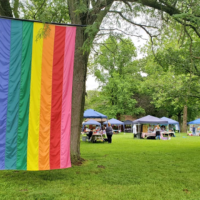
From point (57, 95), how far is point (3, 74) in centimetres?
140

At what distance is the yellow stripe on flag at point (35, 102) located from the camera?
5.16m

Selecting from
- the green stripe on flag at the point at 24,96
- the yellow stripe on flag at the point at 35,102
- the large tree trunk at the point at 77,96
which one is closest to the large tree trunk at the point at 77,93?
the large tree trunk at the point at 77,96

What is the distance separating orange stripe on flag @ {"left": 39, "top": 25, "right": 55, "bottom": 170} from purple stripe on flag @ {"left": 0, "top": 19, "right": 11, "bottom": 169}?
2.80ft

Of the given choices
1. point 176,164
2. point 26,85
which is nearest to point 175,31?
point 176,164

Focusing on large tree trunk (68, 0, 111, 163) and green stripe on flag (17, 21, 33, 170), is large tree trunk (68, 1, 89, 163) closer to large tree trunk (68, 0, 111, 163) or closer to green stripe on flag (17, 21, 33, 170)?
large tree trunk (68, 0, 111, 163)

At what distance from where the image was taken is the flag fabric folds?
5.10m

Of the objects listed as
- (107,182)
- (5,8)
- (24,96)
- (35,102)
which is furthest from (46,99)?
(5,8)

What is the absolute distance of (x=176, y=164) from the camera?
773cm

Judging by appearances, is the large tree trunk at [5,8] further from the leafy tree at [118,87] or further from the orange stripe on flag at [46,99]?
the leafy tree at [118,87]

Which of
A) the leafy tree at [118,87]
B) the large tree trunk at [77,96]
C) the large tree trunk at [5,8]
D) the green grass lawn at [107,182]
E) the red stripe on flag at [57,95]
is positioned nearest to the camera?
the green grass lawn at [107,182]

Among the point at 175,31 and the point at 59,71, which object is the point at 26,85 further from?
the point at 175,31

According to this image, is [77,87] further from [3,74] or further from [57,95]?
[3,74]

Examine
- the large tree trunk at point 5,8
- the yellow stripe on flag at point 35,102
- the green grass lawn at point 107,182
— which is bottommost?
the green grass lawn at point 107,182

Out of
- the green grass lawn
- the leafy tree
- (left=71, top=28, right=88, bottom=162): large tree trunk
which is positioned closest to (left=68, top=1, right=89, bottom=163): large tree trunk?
(left=71, top=28, right=88, bottom=162): large tree trunk
